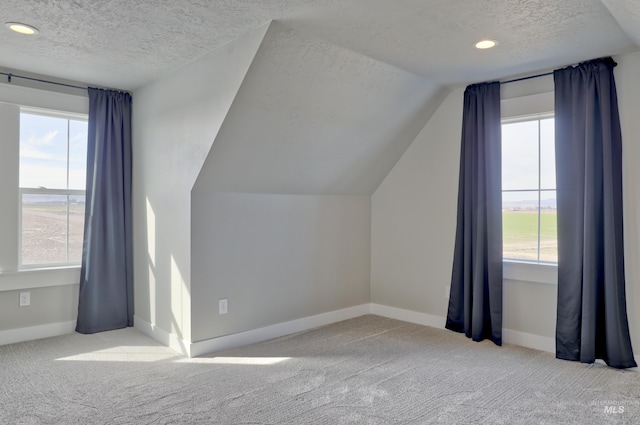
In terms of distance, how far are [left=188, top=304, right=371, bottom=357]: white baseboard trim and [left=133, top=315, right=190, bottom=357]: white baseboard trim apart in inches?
5.2

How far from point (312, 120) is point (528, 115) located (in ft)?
5.88

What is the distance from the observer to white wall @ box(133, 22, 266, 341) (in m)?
3.26

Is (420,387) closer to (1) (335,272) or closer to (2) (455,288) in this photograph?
(2) (455,288)

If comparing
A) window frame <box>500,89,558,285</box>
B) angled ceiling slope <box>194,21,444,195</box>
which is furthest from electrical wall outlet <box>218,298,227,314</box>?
window frame <box>500,89,558,285</box>

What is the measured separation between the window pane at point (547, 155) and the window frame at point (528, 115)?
0.44ft

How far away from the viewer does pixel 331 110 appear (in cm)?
365

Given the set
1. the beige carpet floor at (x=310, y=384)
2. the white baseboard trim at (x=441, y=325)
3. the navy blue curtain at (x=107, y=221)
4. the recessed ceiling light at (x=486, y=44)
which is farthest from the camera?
the navy blue curtain at (x=107, y=221)

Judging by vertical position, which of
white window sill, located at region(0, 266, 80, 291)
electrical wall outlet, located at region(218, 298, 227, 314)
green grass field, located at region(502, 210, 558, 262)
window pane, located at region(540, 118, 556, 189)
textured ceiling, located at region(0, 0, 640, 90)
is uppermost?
textured ceiling, located at region(0, 0, 640, 90)

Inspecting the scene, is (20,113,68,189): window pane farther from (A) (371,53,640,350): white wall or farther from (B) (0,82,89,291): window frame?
(A) (371,53,640,350): white wall

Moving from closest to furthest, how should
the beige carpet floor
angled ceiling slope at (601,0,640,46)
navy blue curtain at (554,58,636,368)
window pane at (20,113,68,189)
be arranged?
angled ceiling slope at (601,0,640,46), the beige carpet floor, navy blue curtain at (554,58,636,368), window pane at (20,113,68,189)

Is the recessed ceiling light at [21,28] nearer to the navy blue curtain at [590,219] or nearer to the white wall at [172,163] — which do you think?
the white wall at [172,163]

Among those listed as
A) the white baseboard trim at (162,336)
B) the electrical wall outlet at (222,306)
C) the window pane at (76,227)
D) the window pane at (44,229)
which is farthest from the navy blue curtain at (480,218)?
the window pane at (44,229)

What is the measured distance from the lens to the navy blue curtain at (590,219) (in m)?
3.24

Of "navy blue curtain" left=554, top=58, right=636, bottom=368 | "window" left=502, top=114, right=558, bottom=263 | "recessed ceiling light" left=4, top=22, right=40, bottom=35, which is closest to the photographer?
"recessed ceiling light" left=4, top=22, right=40, bottom=35
